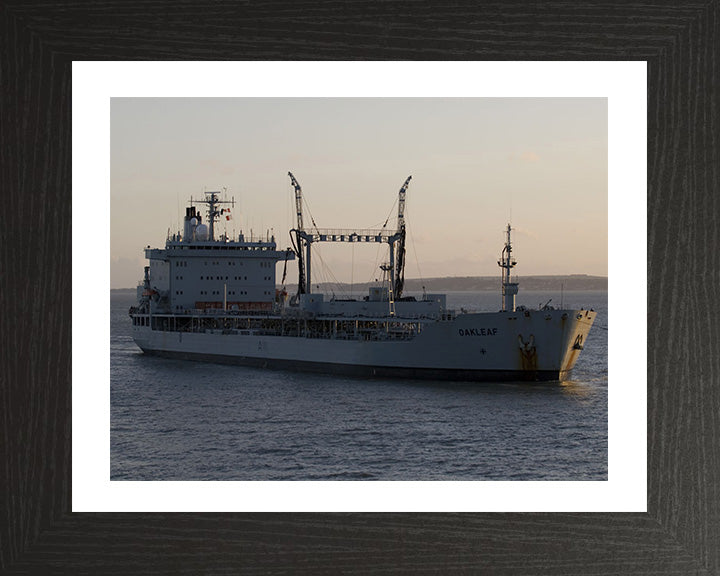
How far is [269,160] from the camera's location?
2809cm

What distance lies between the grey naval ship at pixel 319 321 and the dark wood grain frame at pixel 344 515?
30.3 ft

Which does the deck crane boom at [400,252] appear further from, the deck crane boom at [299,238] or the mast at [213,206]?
the mast at [213,206]

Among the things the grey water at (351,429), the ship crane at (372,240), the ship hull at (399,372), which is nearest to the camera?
the grey water at (351,429)

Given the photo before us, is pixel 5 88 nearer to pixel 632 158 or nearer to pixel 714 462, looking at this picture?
pixel 632 158

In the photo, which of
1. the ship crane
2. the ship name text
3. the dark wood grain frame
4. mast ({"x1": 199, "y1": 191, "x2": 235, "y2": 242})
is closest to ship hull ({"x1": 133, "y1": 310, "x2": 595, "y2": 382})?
the ship name text

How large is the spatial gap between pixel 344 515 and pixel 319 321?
42.4ft

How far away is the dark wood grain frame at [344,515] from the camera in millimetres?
3533

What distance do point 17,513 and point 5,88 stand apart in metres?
1.50

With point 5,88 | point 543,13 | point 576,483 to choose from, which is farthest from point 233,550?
point 543,13

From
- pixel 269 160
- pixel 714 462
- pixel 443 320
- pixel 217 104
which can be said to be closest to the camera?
pixel 714 462

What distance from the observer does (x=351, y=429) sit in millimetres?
11305

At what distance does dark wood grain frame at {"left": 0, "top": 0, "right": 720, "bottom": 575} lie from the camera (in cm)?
353

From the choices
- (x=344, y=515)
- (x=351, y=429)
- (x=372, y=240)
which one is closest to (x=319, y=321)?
(x=372, y=240)

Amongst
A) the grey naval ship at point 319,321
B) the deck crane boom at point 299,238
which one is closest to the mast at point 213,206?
the grey naval ship at point 319,321
